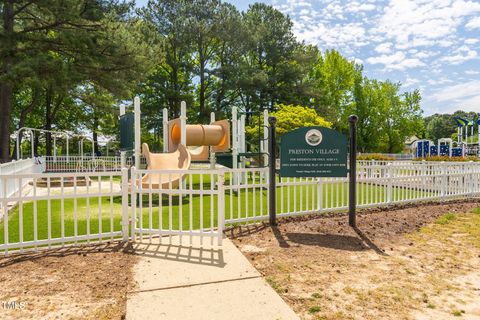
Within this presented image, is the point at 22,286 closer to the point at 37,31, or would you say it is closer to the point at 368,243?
the point at 368,243

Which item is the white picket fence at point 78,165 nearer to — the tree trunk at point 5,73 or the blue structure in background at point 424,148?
the tree trunk at point 5,73

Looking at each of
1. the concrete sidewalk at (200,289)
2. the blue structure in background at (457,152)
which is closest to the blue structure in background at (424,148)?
the blue structure in background at (457,152)

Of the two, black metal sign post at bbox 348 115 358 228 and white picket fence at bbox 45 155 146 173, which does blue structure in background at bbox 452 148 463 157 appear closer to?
white picket fence at bbox 45 155 146 173

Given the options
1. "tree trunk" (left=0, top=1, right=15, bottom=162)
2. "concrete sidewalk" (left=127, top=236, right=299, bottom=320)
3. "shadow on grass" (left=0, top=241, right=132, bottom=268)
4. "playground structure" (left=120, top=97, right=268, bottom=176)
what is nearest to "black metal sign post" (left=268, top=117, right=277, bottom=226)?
"concrete sidewalk" (left=127, top=236, right=299, bottom=320)

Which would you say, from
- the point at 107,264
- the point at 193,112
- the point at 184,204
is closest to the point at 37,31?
the point at 184,204

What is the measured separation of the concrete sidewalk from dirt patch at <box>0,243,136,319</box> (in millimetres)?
190

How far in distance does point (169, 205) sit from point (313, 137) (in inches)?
133

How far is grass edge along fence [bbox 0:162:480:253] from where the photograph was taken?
4941mm

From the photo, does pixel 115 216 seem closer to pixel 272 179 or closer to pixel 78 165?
pixel 272 179

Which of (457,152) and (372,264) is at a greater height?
(457,152)

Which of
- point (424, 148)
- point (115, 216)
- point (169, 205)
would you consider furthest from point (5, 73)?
point (424, 148)

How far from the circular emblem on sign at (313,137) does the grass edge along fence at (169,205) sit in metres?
1.06

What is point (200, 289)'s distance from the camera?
3510 mm

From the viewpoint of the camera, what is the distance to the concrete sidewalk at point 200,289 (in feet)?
9.78
